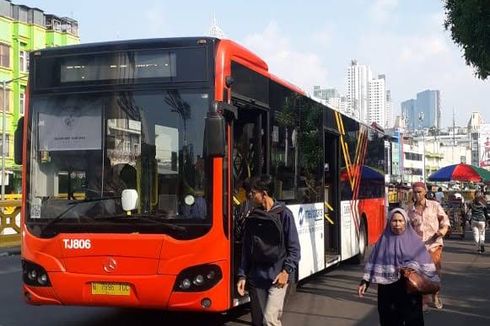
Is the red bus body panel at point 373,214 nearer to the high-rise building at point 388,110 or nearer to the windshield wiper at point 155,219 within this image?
the windshield wiper at point 155,219

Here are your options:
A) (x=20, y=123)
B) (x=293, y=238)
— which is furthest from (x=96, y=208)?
(x=293, y=238)

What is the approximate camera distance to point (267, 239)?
18.8 ft

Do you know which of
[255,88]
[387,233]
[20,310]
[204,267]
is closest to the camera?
[387,233]

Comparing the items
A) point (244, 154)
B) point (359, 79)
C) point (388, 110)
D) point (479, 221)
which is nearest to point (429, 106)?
point (388, 110)

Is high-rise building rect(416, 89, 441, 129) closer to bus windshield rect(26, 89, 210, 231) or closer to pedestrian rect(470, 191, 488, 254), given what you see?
pedestrian rect(470, 191, 488, 254)

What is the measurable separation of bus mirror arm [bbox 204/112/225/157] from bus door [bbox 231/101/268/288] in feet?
2.22

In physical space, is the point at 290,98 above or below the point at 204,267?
above

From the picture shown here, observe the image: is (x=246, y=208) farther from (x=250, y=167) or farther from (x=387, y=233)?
(x=387, y=233)

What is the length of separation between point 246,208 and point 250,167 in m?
0.58

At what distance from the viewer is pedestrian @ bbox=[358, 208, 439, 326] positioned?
5.49 metres

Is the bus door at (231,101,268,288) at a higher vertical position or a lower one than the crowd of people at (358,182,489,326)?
higher

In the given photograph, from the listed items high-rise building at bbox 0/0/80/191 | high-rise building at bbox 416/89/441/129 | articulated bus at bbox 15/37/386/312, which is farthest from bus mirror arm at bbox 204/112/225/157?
high-rise building at bbox 416/89/441/129

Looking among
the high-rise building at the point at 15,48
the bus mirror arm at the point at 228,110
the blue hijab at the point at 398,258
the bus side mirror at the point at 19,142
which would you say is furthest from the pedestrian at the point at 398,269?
the high-rise building at the point at 15,48

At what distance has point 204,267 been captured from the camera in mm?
6668
